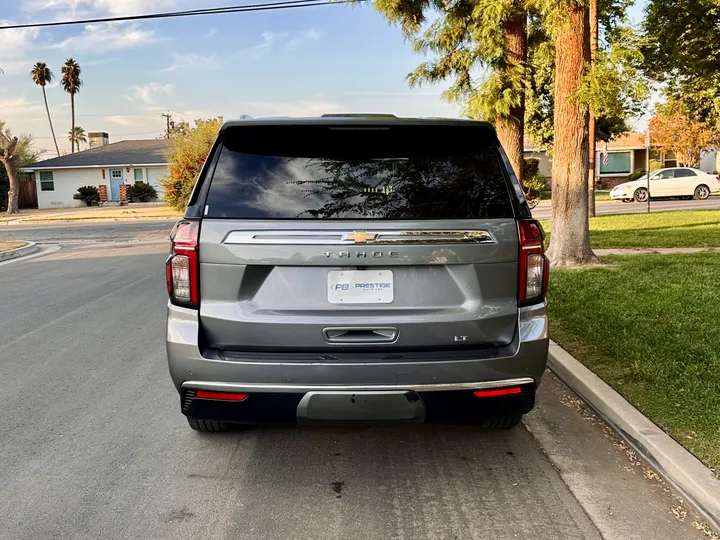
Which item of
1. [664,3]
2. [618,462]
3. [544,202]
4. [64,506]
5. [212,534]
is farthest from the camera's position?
[544,202]

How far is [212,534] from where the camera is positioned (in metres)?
3.01

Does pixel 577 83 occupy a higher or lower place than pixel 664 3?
lower

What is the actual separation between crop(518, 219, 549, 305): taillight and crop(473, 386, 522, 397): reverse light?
0.44 metres

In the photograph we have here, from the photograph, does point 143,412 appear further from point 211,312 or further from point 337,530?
point 337,530

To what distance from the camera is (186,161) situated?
27.2 metres

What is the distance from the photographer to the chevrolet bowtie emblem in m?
3.10

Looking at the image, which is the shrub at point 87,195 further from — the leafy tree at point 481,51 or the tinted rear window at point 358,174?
the tinted rear window at point 358,174

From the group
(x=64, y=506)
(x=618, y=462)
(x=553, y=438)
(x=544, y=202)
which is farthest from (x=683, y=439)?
(x=544, y=202)

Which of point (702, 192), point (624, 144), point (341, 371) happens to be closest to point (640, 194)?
point (702, 192)

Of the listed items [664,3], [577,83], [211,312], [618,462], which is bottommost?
[618,462]

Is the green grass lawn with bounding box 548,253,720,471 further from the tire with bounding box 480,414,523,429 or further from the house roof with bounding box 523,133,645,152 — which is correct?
the house roof with bounding box 523,133,645,152

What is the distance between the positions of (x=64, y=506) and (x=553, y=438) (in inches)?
113

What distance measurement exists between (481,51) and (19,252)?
1219 cm

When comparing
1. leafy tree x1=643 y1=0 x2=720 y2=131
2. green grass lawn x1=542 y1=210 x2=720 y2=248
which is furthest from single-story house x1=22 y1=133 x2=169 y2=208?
leafy tree x1=643 y1=0 x2=720 y2=131
